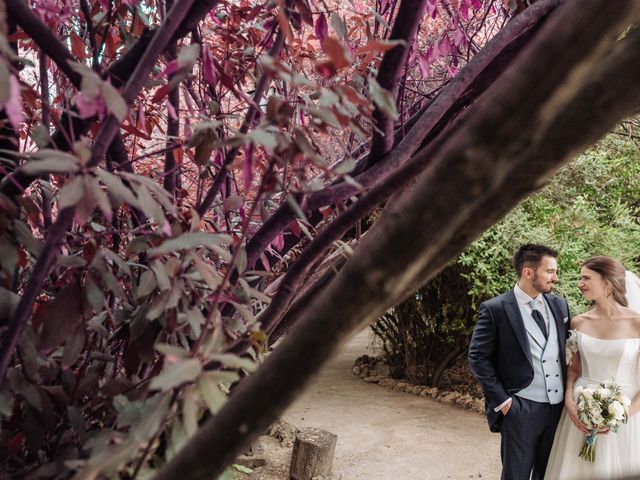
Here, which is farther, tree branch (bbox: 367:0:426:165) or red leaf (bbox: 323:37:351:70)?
tree branch (bbox: 367:0:426:165)

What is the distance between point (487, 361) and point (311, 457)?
192 centimetres

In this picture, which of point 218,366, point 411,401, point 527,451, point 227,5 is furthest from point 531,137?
point 411,401

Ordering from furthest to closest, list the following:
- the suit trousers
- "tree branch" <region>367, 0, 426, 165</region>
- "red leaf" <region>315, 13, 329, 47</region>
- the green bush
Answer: the green bush, the suit trousers, "red leaf" <region>315, 13, 329, 47</region>, "tree branch" <region>367, 0, 426, 165</region>

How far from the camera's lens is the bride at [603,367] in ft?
12.9

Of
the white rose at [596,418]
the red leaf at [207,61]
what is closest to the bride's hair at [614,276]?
the white rose at [596,418]

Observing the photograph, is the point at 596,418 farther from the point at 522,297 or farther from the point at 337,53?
the point at 337,53

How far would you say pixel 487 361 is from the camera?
155 inches

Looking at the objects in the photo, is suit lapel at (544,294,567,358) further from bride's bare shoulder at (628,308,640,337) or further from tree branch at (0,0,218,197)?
tree branch at (0,0,218,197)

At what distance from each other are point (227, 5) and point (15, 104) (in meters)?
1.03

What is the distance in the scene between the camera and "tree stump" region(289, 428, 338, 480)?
4844 mm

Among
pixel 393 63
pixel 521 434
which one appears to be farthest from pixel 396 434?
pixel 393 63

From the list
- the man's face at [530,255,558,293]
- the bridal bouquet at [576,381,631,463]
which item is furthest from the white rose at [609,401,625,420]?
the man's face at [530,255,558,293]

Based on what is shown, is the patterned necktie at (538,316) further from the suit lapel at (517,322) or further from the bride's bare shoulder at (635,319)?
the bride's bare shoulder at (635,319)

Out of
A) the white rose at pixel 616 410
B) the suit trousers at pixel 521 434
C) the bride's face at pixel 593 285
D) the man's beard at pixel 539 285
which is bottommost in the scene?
the suit trousers at pixel 521 434
